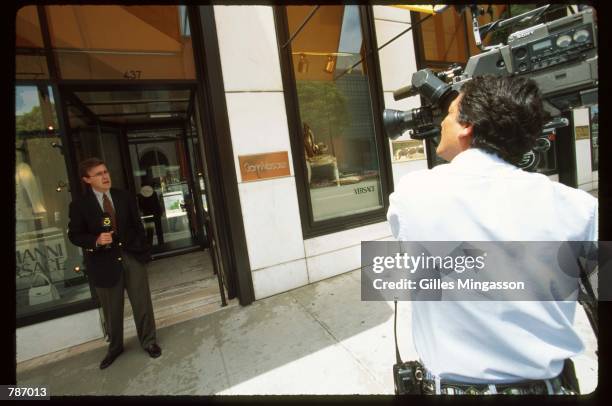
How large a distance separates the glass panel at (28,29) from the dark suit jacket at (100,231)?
6.07 feet

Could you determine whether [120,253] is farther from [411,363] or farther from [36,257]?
[411,363]

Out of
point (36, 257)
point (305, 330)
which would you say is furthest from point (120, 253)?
point (305, 330)

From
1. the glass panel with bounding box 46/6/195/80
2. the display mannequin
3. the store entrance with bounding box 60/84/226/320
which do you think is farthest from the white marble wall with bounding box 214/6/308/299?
the display mannequin

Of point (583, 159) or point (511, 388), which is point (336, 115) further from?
point (583, 159)

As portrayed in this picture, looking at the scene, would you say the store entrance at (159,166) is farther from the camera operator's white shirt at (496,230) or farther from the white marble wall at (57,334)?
the camera operator's white shirt at (496,230)

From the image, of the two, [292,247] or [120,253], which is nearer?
[120,253]

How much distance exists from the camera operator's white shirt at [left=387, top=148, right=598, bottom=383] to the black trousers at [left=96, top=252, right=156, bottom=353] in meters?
2.96

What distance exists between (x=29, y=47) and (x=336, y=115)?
3851 millimetres

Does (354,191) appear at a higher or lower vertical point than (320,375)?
higher

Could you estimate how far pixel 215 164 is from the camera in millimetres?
4043

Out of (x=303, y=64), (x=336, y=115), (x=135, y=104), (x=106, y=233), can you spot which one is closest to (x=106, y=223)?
(x=106, y=233)

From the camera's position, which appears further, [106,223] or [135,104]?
[135,104]

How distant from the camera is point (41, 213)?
140 inches

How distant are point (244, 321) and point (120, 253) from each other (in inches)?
60.0
